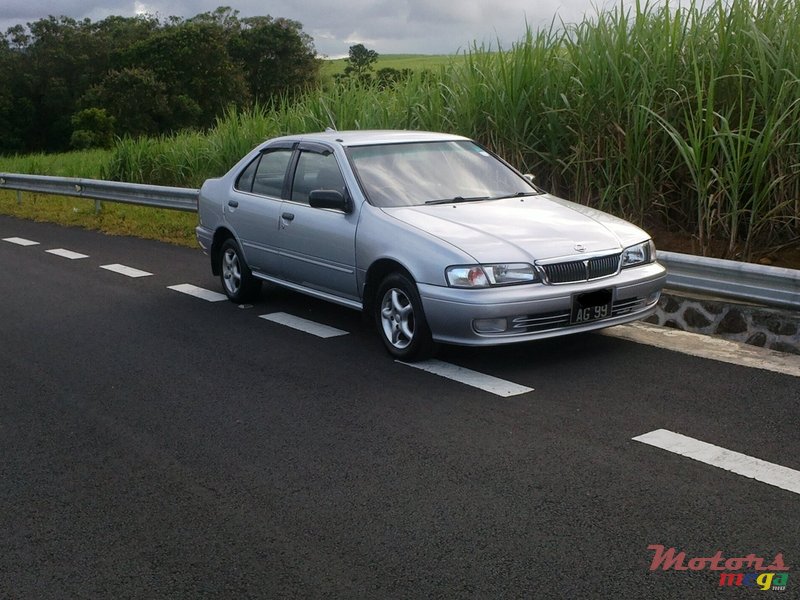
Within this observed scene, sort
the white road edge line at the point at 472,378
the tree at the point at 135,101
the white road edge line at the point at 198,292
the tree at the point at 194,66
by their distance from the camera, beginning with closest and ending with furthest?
the white road edge line at the point at 472,378, the white road edge line at the point at 198,292, the tree at the point at 135,101, the tree at the point at 194,66

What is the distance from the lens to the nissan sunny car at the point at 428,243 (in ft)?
21.1

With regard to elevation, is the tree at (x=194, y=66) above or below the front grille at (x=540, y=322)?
above

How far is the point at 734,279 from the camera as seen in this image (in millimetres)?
7070

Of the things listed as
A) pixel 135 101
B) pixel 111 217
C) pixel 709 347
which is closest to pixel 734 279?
pixel 709 347

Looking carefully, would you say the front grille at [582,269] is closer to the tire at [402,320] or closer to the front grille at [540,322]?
the front grille at [540,322]

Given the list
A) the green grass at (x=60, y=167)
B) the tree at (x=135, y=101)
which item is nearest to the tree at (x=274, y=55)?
the tree at (x=135, y=101)

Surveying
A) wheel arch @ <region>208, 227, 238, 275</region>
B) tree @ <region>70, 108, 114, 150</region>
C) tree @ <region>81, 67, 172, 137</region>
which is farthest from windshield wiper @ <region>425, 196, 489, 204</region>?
tree @ <region>81, 67, 172, 137</region>

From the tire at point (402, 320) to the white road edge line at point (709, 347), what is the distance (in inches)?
60.5

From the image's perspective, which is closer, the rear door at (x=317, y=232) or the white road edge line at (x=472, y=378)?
the white road edge line at (x=472, y=378)

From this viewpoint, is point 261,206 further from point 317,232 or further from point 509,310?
point 509,310

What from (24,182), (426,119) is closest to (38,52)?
(24,182)

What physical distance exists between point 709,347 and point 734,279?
52 centimetres

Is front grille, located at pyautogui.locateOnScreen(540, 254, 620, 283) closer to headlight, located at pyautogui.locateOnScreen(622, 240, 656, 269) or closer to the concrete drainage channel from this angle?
headlight, located at pyautogui.locateOnScreen(622, 240, 656, 269)

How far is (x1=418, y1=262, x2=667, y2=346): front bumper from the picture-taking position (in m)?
6.33
